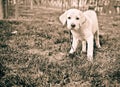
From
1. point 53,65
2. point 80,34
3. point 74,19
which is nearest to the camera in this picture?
point 53,65

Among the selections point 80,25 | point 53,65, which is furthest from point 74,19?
point 53,65

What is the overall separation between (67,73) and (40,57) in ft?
3.82

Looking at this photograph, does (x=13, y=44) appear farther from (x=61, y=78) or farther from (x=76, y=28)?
(x=61, y=78)

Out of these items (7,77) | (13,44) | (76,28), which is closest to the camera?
(7,77)

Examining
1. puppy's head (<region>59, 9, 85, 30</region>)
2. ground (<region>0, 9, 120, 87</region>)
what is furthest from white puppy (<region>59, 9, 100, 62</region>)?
ground (<region>0, 9, 120, 87</region>)

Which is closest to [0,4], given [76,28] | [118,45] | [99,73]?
[118,45]

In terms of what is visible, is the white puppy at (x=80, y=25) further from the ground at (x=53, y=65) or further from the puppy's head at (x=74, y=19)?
the ground at (x=53, y=65)

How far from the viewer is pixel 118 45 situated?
255 inches

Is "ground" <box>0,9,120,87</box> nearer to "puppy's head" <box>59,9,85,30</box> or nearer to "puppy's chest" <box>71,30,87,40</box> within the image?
"puppy's chest" <box>71,30,87,40</box>

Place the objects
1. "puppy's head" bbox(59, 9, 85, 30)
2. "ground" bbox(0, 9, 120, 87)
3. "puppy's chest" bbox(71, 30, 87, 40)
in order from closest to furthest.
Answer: "ground" bbox(0, 9, 120, 87)
"puppy's head" bbox(59, 9, 85, 30)
"puppy's chest" bbox(71, 30, 87, 40)

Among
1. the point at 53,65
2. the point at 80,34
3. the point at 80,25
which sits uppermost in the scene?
the point at 80,25

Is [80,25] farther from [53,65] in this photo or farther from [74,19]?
[53,65]

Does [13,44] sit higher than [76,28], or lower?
lower

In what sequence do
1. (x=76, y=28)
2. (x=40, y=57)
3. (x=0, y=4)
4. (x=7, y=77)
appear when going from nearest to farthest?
(x=7, y=77)
(x=76, y=28)
(x=40, y=57)
(x=0, y=4)
